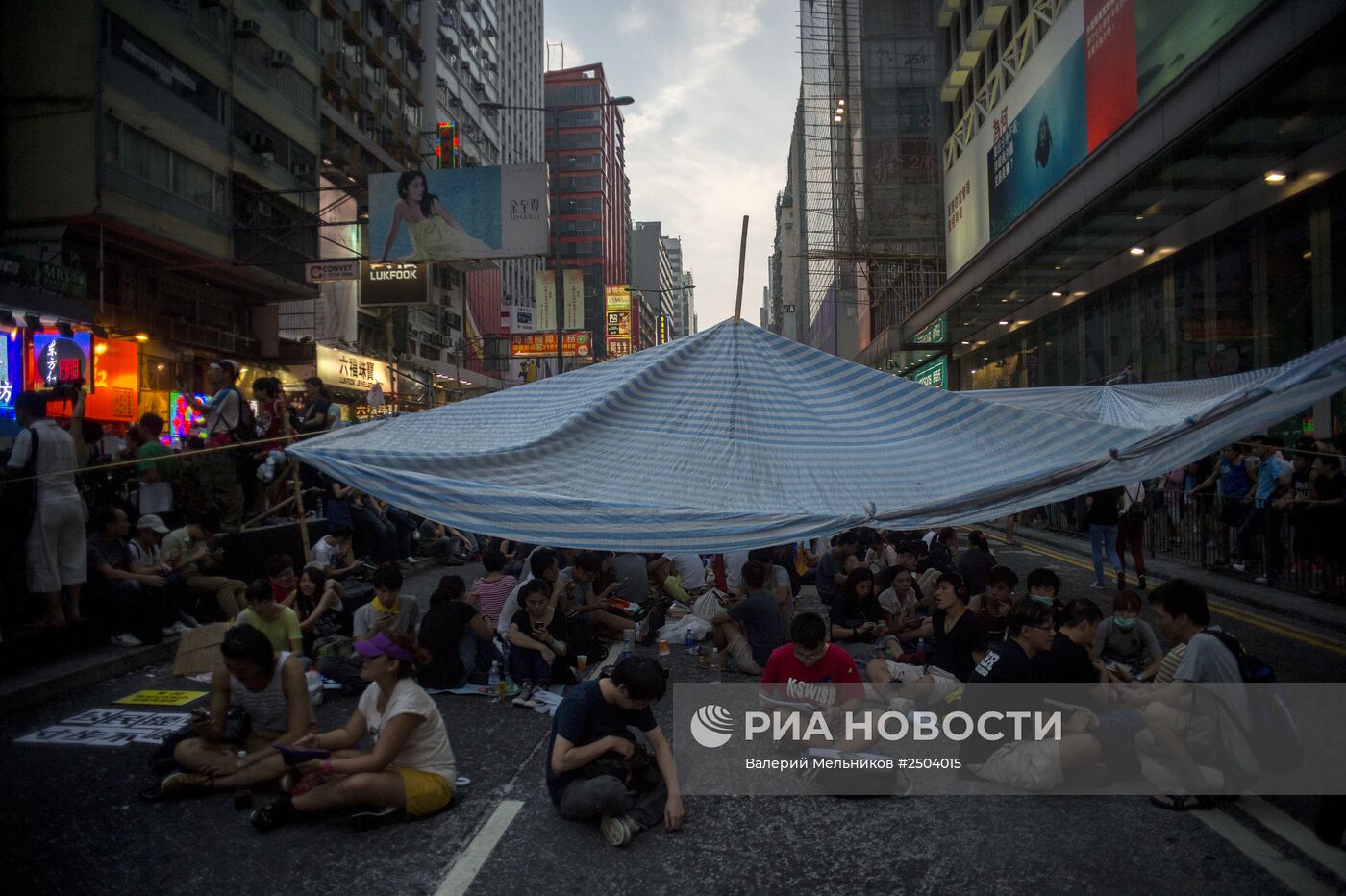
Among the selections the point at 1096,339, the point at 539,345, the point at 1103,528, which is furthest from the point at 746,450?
the point at 539,345

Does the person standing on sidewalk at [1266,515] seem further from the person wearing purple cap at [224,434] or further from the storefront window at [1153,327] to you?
the person wearing purple cap at [224,434]

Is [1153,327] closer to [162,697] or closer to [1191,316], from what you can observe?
[1191,316]

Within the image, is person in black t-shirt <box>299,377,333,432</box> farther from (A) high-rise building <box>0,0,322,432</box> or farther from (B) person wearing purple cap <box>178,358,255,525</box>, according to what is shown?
(A) high-rise building <box>0,0,322,432</box>

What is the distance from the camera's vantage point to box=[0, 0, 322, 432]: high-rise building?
18719 mm

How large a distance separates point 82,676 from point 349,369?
25174 mm

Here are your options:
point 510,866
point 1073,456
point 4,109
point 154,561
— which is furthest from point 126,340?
point 1073,456

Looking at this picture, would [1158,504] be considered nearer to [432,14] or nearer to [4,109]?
[4,109]

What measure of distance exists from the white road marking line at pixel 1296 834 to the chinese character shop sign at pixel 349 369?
89.3 feet

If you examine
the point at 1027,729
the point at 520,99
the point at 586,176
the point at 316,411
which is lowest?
the point at 1027,729

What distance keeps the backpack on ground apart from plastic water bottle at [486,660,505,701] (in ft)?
18.3

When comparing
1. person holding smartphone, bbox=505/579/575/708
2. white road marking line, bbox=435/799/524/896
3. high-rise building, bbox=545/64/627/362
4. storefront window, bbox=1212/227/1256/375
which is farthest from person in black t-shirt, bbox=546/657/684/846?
high-rise building, bbox=545/64/627/362

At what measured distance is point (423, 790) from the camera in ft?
16.2

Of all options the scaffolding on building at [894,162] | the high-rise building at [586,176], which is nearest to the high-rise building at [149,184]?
the scaffolding on building at [894,162]

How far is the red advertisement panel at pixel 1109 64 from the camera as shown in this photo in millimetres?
19172
